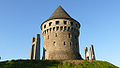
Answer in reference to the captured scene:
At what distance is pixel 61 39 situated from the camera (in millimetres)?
31953

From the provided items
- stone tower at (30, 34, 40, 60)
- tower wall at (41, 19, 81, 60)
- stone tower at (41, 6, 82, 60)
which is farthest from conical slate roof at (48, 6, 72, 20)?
stone tower at (30, 34, 40, 60)

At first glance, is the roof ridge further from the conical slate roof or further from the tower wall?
the tower wall

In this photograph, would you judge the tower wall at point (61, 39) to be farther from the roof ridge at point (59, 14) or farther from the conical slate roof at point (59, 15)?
the roof ridge at point (59, 14)

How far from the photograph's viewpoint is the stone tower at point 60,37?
3097 cm

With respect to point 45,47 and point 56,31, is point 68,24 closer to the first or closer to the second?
point 56,31

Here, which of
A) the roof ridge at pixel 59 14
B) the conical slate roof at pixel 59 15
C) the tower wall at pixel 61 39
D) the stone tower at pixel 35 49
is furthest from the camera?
the roof ridge at pixel 59 14

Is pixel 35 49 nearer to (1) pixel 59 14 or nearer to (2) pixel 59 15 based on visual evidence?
(2) pixel 59 15

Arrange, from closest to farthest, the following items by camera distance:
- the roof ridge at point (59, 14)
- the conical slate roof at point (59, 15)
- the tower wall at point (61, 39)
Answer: the tower wall at point (61, 39) < the conical slate roof at point (59, 15) < the roof ridge at point (59, 14)

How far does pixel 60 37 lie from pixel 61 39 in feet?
1.69

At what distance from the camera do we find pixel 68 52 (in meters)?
31.1

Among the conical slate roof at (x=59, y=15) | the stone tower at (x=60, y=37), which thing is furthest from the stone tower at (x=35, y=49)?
the conical slate roof at (x=59, y=15)

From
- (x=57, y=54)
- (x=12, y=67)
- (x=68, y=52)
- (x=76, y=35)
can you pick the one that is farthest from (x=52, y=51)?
(x=12, y=67)

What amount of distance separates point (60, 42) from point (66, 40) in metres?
1.48

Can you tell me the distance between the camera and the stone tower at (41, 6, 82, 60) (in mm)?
30969
